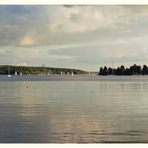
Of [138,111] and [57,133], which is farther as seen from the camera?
[138,111]

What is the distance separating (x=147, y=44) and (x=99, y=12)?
7.43 feet

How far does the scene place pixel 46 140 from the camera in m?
9.08

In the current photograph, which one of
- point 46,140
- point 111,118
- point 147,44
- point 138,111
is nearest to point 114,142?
point 46,140

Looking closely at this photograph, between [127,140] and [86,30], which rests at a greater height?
[86,30]

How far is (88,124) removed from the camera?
1103 cm

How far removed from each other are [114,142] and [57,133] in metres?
1.41

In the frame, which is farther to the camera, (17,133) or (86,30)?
(86,30)
